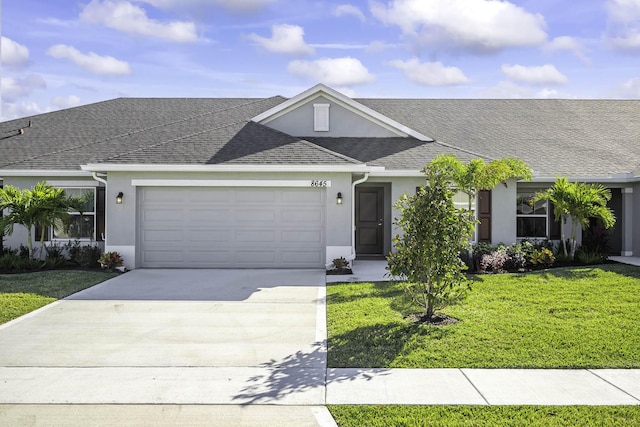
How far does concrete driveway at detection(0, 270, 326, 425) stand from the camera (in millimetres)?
6036

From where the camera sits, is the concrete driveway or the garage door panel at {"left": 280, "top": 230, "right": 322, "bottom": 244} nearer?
the concrete driveway

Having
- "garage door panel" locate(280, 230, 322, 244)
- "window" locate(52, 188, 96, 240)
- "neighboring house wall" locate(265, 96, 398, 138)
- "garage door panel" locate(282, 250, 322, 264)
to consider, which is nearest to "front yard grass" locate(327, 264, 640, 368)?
"garage door panel" locate(282, 250, 322, 264)

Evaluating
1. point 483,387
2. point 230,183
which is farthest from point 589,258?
point 483,387

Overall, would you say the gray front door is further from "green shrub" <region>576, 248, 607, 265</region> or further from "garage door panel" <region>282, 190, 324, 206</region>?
"green shrub" <region>576, 248, 607, 265</region>

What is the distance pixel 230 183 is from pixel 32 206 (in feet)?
16.8

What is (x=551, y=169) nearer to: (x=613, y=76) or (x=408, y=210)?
(x=613, y=76)

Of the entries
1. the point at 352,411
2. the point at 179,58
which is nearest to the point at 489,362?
the point at 352,411

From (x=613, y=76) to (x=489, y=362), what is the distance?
16545mm

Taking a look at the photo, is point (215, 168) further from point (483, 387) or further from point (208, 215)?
point (483, 387)

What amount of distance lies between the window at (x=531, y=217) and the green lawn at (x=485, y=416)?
39.3 feet

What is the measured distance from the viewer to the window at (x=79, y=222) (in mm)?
15836

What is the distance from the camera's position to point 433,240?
8531 mm

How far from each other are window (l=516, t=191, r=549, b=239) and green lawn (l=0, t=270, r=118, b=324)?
1207 cm

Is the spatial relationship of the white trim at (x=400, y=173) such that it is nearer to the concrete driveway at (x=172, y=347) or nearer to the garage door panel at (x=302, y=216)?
the garage door panel at (x=302, y=216)
